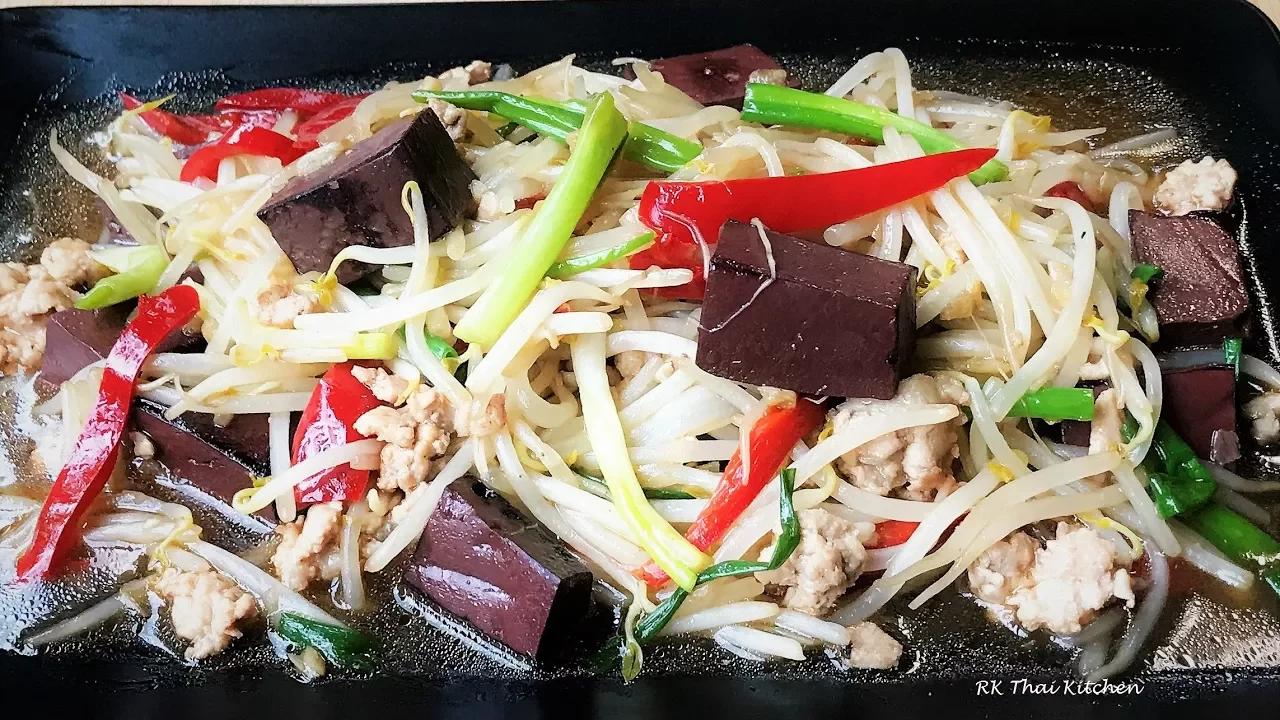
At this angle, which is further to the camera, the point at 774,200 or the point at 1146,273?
the point at 1146,273

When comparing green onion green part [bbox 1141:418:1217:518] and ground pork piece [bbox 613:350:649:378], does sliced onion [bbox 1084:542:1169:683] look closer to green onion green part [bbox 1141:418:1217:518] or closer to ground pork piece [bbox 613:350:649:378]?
green onion green part [bbox 1141:418:1217:518]

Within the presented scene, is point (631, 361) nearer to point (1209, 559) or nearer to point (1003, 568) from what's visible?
point (1003, 568)

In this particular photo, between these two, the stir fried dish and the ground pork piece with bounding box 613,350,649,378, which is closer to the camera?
the stir fried dish

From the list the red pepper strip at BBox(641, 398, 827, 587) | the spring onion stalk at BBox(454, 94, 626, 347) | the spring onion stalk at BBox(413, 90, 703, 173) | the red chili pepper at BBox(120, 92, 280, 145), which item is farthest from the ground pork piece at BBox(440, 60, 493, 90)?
the red pepper strip at BBox(641, 398, 827, 587)

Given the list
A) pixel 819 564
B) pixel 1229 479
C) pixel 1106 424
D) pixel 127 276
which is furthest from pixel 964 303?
pixel 127 276

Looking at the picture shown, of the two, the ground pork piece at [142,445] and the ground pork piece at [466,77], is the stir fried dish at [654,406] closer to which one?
the ground pork piece at [142,445]

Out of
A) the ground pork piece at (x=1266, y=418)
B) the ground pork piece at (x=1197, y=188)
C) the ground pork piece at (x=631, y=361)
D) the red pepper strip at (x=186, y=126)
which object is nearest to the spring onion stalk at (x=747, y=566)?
the ground pork piece at (x=631, y=361)

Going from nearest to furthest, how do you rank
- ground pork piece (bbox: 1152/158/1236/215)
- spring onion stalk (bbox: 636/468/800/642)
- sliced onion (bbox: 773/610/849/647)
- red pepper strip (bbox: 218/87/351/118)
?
spring onion stalk (bbox: 636/468/800/642) < sliced onion (bbox: 773/610/849/647) < ground pork piece (bbox: 1152/158/1236/215) < red pepper strip (bbox: 218/87/351/118)

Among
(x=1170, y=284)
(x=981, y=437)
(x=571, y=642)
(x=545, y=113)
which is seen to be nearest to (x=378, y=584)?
(x=571, y=642)

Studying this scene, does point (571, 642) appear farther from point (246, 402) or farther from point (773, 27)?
point (773, 27)
